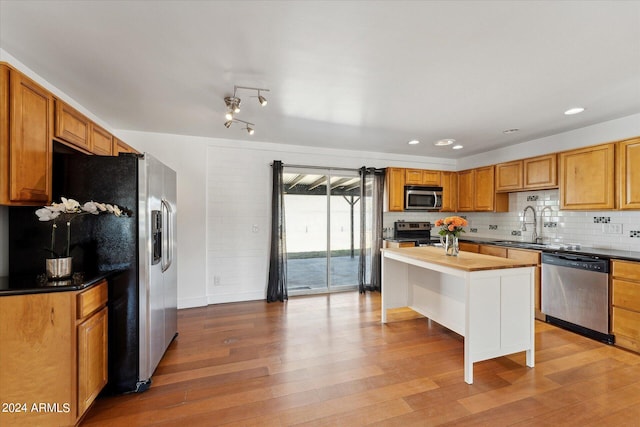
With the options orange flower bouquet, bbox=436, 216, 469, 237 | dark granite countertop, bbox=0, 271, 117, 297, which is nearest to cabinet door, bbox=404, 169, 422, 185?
orange flower bouquet, bbox=436, 216, 469, 237

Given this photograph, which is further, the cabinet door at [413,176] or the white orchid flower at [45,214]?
the cabinet door at [413,176]

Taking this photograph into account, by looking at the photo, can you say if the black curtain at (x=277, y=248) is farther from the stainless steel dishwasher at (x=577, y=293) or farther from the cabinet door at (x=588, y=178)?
the cabinet door at (x=588, y=178)

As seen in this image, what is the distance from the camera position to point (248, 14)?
1.58m

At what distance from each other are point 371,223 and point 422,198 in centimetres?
111

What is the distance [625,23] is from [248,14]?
7.35 feet

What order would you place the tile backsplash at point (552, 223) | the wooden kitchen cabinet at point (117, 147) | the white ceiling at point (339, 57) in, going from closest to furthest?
the white ceiling at point (339, 57)
the wooden kitchen cabinet at point (117, 147)
the tile backsplash at point (552, 223)

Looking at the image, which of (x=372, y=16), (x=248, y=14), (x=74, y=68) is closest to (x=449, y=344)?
(x=372, y=16)

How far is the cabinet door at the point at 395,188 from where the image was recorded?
4930 mm

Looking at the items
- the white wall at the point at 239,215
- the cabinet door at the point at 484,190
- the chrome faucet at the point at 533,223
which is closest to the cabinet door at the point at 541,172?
the chrome faucet at the point at 533,223

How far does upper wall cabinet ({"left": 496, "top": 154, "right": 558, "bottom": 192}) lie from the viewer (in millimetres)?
3809

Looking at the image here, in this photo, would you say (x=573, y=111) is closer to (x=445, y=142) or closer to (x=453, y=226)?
(x=445, y=142)

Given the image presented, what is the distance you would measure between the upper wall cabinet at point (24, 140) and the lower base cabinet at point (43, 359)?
68 centimetres

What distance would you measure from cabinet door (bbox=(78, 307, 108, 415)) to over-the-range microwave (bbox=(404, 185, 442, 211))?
448 cm

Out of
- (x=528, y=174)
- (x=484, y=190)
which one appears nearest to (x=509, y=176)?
(x=528, y=174)
